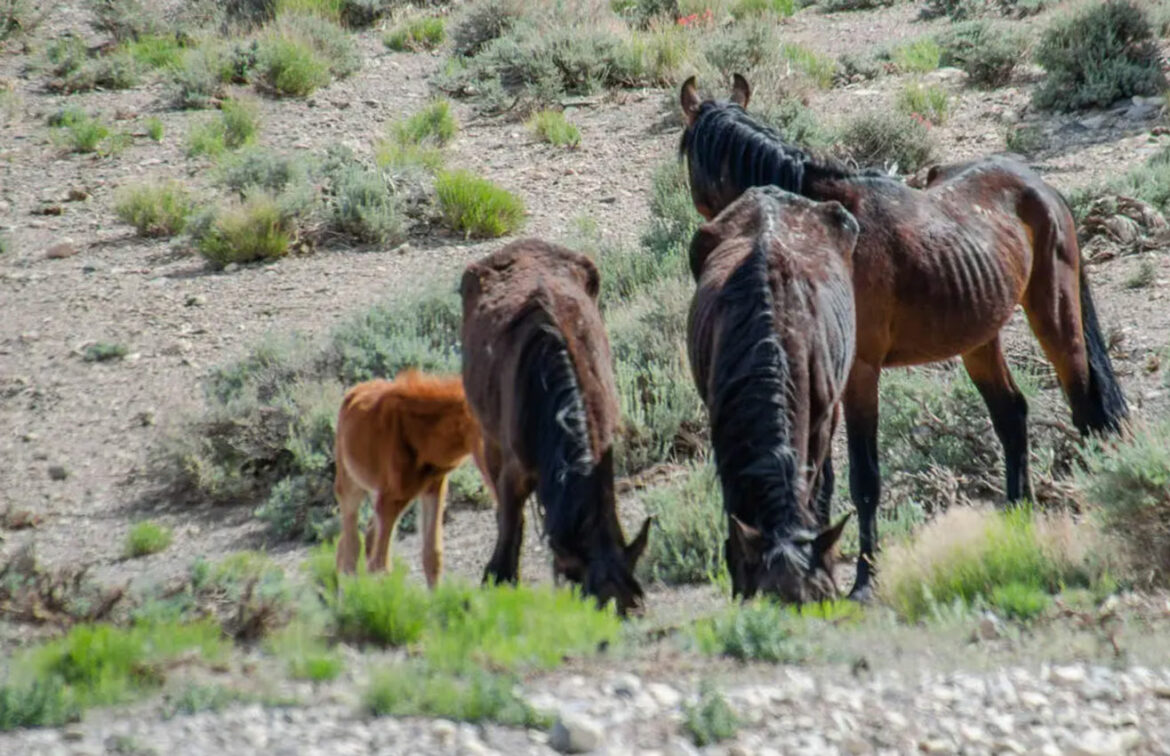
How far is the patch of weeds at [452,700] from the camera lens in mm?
4645

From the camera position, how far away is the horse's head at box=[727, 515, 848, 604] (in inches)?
238

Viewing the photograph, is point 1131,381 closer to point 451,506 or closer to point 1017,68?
point 451,506

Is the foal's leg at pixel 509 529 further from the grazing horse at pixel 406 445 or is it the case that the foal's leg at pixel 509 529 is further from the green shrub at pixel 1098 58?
the green shrub at pixel 1098 58

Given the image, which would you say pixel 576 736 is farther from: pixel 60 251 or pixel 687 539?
pixel 60 251

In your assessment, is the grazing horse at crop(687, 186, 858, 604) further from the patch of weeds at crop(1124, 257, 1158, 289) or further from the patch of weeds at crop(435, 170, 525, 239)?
the patch of weeds at crop(435, 170, 525, 239)

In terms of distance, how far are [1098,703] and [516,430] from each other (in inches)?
104

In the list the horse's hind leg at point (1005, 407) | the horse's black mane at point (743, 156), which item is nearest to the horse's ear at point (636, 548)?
the horse's black mane at point (743, 156)

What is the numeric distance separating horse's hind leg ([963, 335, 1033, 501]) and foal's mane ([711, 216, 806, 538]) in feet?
8.17

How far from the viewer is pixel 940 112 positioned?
1662 cm

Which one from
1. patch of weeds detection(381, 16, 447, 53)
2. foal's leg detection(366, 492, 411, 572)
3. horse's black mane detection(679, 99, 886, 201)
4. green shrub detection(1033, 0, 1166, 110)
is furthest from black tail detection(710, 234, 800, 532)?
patch of weeds detection(381, 16, 447, 53)

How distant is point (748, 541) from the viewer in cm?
614

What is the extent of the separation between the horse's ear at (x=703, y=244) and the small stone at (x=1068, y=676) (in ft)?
9.29

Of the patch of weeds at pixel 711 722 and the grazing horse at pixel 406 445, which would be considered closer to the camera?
the patch of weeds at pixel 711 722

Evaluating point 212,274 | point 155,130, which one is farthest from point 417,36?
point 212,274
